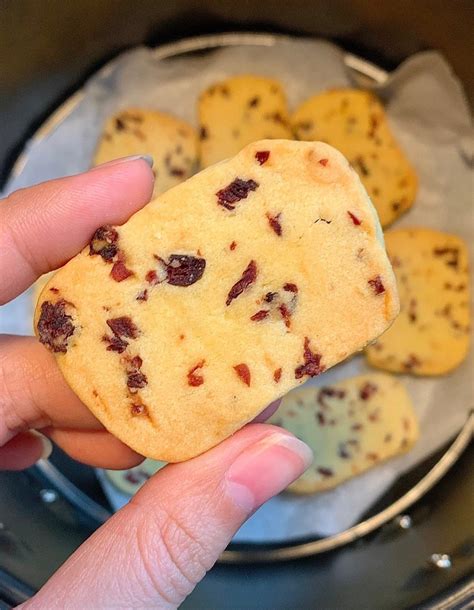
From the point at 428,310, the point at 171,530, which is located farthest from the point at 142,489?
the point at 428,310

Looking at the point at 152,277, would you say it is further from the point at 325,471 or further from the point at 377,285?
the point at 325,471

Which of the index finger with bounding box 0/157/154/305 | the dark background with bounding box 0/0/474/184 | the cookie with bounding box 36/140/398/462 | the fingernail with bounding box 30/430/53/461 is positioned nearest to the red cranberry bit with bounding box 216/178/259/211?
the cookie with bounding box 36/140/398/462

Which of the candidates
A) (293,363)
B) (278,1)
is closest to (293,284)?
(293,363)

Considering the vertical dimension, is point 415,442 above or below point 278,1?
below

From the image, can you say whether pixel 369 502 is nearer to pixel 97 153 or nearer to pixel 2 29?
pixel 97 153

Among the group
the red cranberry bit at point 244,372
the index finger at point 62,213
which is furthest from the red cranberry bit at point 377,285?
the index finger at point 62,213

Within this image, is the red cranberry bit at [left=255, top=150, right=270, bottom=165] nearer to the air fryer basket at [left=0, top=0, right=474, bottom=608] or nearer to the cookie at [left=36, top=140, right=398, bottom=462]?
the cookie at [left=36, top=140, right=398, bottom=462]
